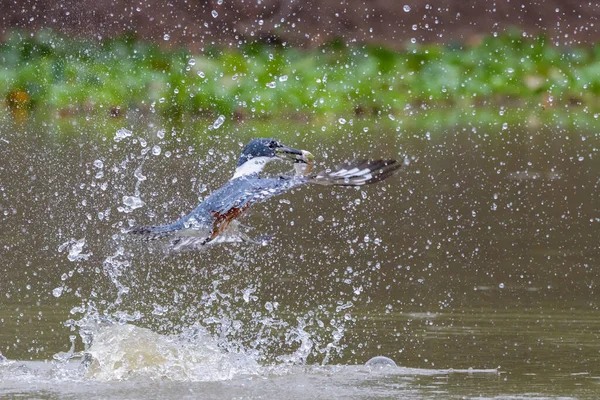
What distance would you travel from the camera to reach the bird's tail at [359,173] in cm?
611

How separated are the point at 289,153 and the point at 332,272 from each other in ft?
7.13

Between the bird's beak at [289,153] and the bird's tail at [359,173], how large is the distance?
593 mm

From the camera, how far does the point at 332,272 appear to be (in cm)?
892

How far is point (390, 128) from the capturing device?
55.6 feet

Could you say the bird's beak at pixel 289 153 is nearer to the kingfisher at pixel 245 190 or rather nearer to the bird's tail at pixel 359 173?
the kingfisher at pixel 245 190

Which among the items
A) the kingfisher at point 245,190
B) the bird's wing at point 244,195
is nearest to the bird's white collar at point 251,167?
the kingfisher at point 245,190

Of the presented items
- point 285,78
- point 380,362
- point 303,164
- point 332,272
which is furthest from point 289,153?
point 285,78

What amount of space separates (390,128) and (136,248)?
7285 mm

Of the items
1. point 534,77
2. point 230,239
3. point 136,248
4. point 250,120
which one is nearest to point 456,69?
point 534,77

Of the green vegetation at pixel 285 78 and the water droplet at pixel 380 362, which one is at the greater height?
the green vegetation at pixel 285 78

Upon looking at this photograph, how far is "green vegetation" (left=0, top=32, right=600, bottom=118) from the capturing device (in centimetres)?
1872

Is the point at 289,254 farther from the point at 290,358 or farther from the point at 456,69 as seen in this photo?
the point at 456,69

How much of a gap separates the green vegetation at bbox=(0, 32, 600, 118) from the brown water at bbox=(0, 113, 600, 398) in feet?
12.7

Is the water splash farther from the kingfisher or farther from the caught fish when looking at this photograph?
the caught fish
